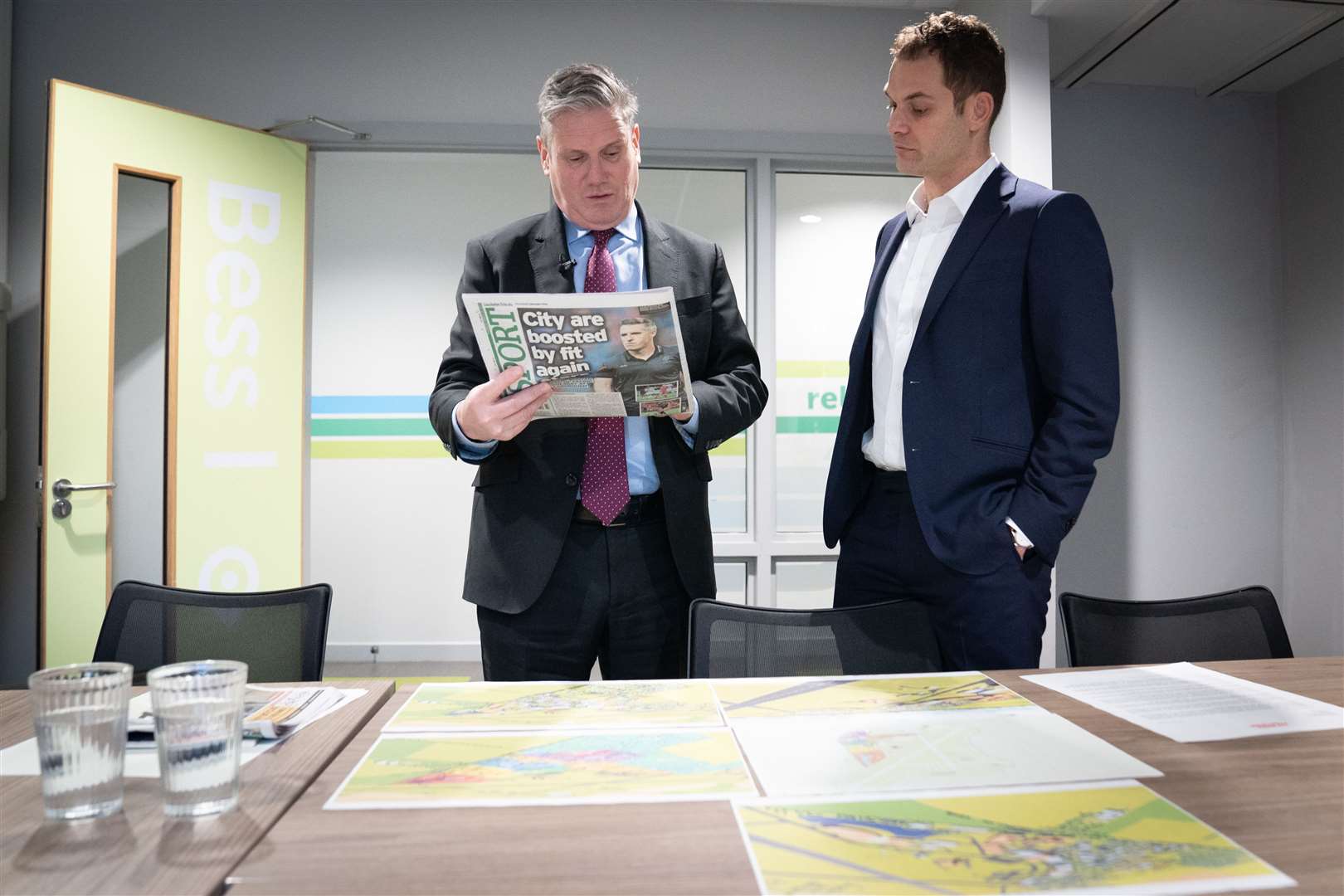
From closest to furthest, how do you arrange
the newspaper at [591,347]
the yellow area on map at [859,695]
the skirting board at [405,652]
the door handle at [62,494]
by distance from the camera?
the yellow area on map at [859,695]
the newspaper at [591,347]
the door handle at [62,494]
the skirting board at [405,652]

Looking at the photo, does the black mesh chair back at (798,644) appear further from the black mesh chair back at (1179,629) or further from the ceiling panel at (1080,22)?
the ceiling panel at (1080,22)

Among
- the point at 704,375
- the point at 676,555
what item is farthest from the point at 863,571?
the point at 704,375

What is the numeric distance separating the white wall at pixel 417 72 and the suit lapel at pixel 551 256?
7.50 ft

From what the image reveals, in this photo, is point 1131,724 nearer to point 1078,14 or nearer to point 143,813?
point 143,813

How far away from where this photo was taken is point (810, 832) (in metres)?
0.81

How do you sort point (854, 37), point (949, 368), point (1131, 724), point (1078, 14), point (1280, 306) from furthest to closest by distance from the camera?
point (1280, 306), point (854, 37), point (1078, 14), point (949, 368), point (1131, 724)

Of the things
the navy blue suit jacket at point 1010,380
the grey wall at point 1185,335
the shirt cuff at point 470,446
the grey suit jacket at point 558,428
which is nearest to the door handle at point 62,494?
the grey suit jacket at point 558,428

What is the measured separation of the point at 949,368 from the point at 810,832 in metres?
1.07

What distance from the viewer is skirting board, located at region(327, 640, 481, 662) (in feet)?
13.2

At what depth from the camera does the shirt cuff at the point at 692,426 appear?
1696mm

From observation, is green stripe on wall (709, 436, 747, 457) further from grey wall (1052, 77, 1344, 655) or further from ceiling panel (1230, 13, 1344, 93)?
ceiling panel (1230, 13, 1344, 93)

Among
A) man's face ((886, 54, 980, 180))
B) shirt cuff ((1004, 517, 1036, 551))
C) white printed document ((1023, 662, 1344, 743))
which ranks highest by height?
man's face ((886, 54, 980, 180))

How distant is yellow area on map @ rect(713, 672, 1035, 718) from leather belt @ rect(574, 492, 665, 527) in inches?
19.2

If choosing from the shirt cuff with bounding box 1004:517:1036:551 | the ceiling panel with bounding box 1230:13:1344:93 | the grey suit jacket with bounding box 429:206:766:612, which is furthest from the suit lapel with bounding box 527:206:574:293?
the ceiling panel with bounding box 1230:13:1344:93
